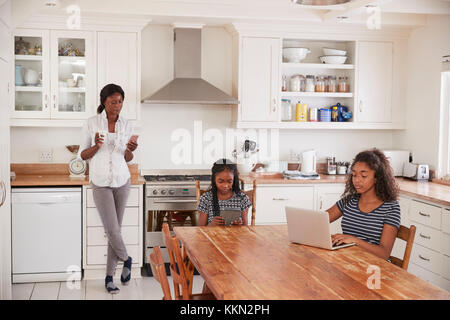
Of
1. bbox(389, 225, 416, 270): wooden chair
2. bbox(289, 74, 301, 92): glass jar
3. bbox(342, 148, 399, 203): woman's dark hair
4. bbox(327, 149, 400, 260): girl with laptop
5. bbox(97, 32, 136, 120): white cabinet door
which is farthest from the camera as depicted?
bbox(289, 74, 301, 92): glass jar

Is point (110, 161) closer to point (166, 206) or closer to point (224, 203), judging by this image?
point (166, 206)

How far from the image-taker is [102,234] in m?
4.60

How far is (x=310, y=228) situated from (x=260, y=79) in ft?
8.61

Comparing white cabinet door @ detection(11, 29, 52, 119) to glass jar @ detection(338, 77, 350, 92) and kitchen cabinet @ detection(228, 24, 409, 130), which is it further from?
glass jar @ detection(338, 77, 350, 92)

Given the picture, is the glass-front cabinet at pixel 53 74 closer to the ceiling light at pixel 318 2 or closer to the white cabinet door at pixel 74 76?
the white cabinet door at pixel 74 76

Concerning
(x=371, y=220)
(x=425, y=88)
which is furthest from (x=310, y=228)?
(x=425, y=88)

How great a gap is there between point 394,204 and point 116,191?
231cm

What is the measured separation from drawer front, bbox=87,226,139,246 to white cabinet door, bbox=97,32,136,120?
102cm

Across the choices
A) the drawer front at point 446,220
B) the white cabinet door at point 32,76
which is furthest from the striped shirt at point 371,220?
the white cabinet door at point 32,76

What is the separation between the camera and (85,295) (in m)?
4.23

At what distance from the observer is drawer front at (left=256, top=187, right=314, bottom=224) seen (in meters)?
4.86

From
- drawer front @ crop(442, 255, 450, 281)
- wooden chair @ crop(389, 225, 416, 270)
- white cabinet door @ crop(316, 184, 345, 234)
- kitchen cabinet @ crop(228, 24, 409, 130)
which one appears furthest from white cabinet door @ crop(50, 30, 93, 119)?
drawer front @ crop(442, 255, 450, 281)

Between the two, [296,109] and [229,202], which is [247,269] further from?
[296,109]

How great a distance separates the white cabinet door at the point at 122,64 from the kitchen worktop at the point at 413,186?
1.25 m
